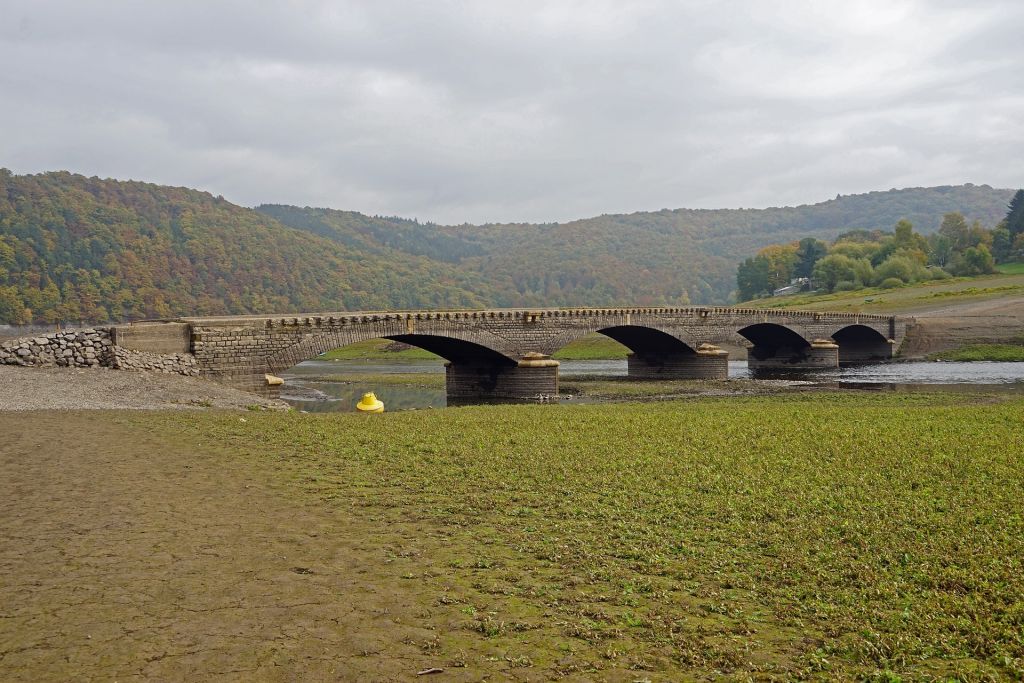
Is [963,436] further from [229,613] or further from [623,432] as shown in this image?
[229,613]

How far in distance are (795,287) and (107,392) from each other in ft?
557

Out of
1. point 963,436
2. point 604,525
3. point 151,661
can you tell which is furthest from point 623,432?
point 151,661

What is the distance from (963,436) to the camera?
21891 mm

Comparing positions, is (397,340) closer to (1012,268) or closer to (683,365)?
(683,365)

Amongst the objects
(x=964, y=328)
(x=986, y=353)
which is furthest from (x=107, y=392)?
(x=964, y=328)

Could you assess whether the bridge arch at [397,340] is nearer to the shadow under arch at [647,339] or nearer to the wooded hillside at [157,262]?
the shadow under arch at [647,339]

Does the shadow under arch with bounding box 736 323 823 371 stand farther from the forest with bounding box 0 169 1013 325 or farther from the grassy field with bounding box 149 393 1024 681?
the forest with bounding box 0 169 1013 325

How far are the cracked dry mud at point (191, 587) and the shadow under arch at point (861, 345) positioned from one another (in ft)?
276

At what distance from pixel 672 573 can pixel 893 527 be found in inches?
163

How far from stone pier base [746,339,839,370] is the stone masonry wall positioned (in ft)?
196

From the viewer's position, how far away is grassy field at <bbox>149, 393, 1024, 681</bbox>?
8.20 metres

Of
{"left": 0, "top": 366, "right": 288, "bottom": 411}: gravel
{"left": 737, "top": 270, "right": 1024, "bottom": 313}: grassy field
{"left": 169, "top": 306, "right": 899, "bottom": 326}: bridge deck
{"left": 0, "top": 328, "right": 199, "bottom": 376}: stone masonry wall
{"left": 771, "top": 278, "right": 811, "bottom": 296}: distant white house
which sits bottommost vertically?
{"left": 0, "top": 366, "right": 288, "bottom": 411}: gravel

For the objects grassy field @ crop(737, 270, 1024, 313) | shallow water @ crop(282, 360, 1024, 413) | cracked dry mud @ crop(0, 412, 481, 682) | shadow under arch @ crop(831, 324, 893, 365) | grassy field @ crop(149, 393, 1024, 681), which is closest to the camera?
cracked dry mud @ crop(0, 412, 481, 682)

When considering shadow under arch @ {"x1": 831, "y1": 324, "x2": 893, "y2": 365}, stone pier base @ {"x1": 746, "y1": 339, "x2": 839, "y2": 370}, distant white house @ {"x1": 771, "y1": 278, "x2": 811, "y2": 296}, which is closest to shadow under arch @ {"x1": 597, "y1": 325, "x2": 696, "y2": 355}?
stone pier base @ {"x1": 746, "y1": 339, "x2": 839, "y2": 370}
